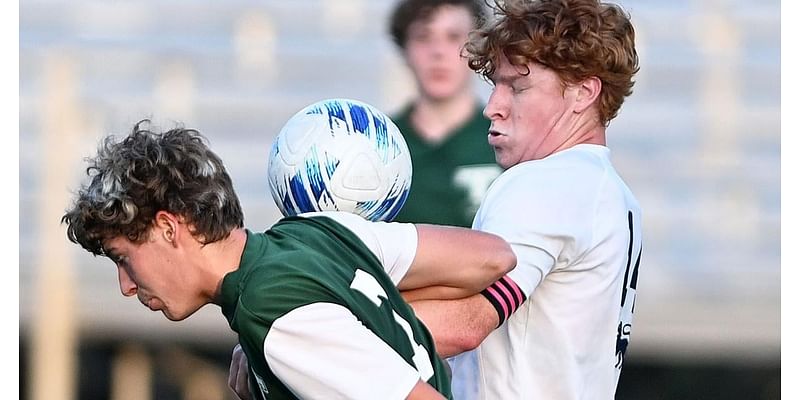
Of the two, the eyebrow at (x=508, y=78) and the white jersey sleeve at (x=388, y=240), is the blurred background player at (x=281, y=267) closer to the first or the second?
the white jersey sleeve at (x=388, y=240)

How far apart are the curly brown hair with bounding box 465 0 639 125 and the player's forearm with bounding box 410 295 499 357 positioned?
1.74 feet

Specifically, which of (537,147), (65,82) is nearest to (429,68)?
(537,147)

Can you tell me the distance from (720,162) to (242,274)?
18.5 ft

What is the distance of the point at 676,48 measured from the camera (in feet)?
25.5

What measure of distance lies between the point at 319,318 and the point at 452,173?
108 inches

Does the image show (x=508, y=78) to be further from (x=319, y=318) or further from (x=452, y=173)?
(x=452, y=173)

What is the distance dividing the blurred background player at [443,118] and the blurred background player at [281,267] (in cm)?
226

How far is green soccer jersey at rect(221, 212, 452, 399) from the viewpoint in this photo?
2055 mm

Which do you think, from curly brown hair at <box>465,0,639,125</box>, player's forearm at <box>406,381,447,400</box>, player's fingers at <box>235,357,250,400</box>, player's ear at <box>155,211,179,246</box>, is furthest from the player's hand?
curly brown hair at <box>465,0,639,125</box>

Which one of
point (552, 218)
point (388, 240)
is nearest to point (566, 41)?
point (552, 218)

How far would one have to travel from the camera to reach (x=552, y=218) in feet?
8.03

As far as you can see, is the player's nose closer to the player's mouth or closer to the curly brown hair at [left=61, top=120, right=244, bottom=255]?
the curly brown hair at [left=61, top=120, right=244, bottom=255]
